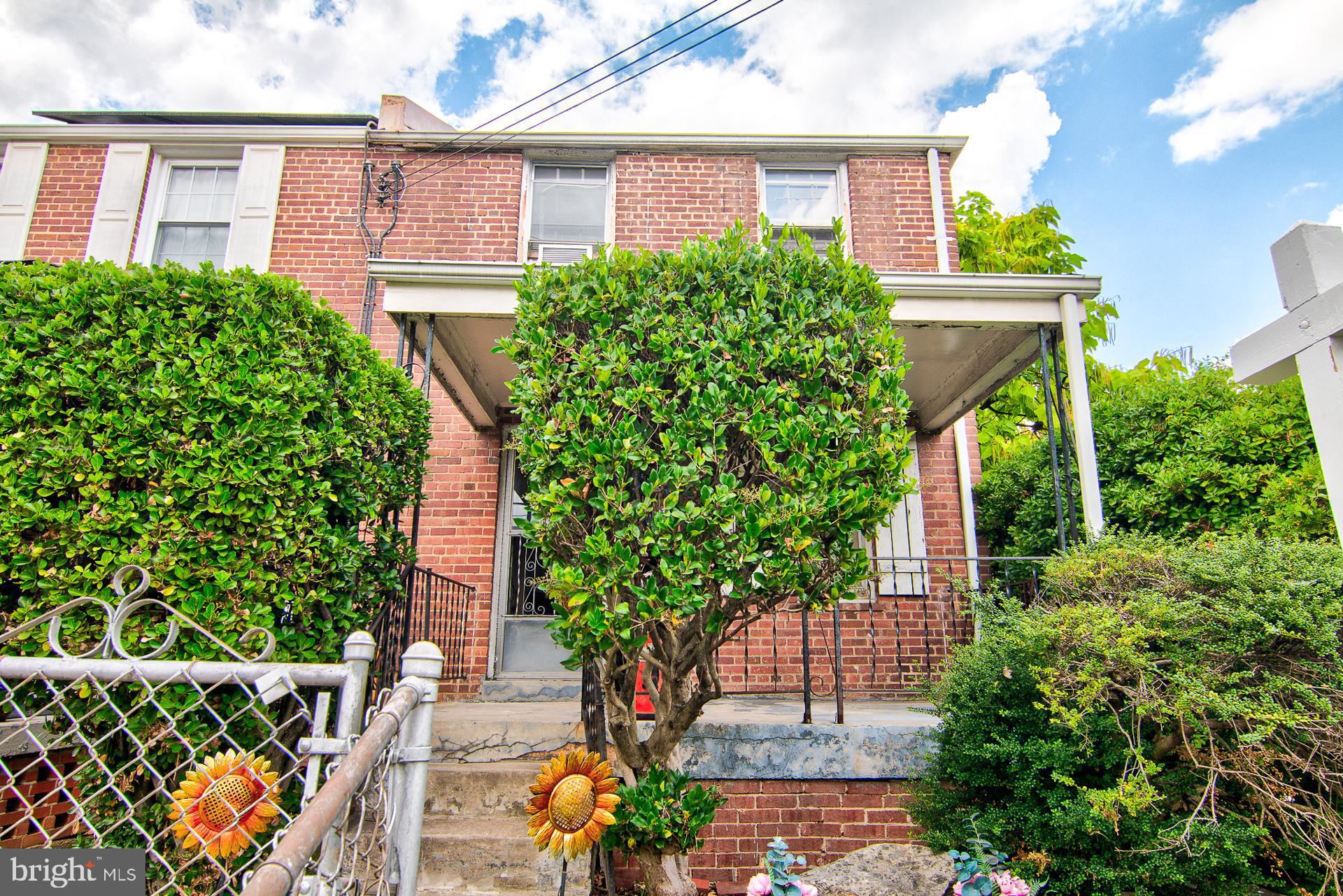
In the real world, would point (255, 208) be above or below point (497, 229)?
above

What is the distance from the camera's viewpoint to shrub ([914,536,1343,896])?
2.66 metres

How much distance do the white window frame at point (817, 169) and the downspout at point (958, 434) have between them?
2.97 feet

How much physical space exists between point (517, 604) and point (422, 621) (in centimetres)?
109

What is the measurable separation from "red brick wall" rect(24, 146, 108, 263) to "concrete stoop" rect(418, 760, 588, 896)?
24.3 feet

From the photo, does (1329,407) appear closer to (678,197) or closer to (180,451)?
(180,451)

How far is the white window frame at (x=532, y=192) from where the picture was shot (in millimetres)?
7641

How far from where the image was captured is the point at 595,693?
3.66 meters

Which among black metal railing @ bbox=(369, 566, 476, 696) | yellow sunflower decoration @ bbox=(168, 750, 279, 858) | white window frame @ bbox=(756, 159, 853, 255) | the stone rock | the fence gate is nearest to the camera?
the fence gate

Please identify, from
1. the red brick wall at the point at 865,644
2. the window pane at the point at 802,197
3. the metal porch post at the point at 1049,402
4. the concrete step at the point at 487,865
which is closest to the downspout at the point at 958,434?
the red brick wall at the point at 865,644

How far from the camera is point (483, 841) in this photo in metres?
3.42

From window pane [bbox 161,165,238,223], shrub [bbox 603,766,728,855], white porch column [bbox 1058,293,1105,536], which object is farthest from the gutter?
shrub [bbox 603,766,728,855]

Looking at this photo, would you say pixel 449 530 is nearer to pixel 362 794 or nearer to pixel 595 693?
pixel 595 693

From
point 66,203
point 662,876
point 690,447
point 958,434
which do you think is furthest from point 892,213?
point 66,203

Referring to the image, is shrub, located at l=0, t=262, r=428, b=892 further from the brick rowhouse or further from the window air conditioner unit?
the window air conditioner unit
